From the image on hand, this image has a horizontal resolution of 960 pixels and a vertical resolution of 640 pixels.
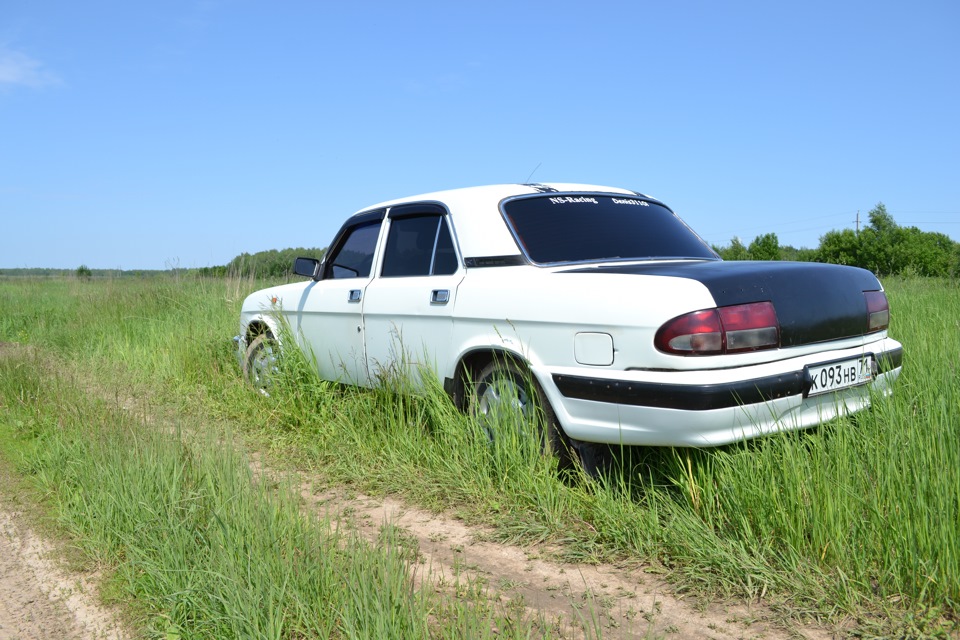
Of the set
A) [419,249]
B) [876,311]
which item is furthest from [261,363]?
[876,311]

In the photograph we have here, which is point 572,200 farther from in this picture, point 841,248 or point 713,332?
point 841,248

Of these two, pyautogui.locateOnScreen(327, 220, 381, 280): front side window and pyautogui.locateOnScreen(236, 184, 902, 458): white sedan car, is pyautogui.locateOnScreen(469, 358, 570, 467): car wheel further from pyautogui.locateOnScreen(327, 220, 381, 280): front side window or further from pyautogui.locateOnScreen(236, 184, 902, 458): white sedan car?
pyautogui.locateOnScreen(327, 220, 381, 280): front side window

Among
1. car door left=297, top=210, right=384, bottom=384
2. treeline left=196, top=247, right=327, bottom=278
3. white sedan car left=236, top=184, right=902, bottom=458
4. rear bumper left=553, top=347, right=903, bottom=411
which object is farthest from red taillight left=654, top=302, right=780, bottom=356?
treeline left=196, top=247, right=327, bottom=278

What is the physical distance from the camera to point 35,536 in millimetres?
3725

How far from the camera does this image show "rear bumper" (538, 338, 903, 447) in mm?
3100

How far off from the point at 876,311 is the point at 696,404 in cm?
154

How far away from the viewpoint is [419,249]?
490 centimetres

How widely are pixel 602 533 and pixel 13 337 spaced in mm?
13492

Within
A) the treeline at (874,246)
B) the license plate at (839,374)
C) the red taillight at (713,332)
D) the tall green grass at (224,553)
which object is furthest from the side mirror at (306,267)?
the treeline at (874,246)

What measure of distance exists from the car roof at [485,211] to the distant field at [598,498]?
0.98m

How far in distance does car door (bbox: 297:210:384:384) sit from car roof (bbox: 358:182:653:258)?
84 centimetres

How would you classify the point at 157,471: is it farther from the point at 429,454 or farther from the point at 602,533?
the point at 602,533

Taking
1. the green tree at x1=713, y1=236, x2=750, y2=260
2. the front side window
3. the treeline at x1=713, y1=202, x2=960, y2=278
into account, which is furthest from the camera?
the treeline at x1=713, y1=202, x2=960, y2=278

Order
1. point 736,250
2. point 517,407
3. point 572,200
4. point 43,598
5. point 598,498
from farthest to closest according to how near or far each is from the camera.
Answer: point 736,250, point 572,200, point 517,407, point 598,498, point 43,598
